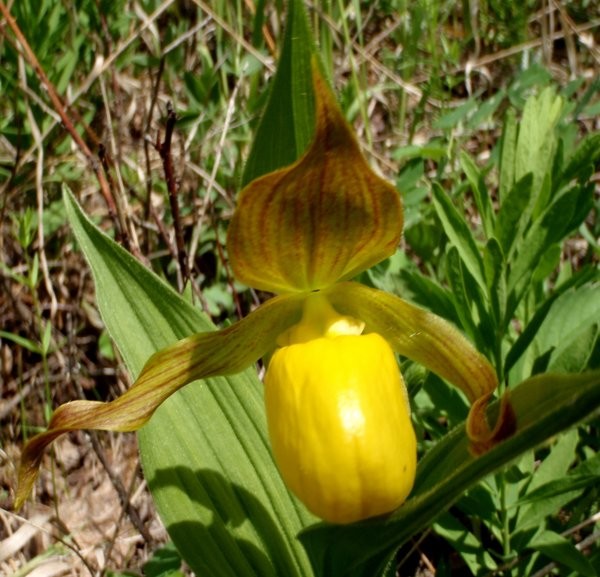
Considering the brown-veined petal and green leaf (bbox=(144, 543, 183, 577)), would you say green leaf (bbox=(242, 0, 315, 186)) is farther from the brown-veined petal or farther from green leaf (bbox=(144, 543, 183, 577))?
green leaf (bbox=(144, 543, 183, 577))

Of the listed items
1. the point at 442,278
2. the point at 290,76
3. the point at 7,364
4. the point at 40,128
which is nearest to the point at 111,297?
the point at 290,76

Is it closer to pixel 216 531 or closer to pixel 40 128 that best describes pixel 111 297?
pixel 216 531

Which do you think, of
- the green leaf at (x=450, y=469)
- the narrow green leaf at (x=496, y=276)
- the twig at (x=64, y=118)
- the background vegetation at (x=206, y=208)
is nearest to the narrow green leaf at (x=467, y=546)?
the background vegetation at (x=206, y=208)

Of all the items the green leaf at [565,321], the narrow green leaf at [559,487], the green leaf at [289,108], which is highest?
the green leaf at [289,108]

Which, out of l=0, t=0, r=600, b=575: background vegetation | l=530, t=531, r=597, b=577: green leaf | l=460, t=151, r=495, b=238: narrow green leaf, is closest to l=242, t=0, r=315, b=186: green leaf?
l=0, t=0, r=600, b=575: background vegetation

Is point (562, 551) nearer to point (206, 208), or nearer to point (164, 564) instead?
point (164, 564)

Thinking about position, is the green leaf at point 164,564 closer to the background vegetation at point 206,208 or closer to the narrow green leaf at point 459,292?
the background vegetation at point 206,208
